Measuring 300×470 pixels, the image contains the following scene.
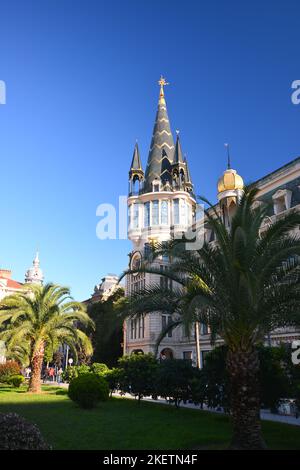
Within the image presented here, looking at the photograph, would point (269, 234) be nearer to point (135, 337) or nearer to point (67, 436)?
point (67, 436)

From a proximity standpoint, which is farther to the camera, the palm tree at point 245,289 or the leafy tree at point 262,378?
the leafy tree at point 262,378

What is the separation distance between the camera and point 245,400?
11875mm

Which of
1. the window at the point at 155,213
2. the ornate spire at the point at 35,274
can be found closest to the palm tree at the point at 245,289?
the window at the point at 155,213

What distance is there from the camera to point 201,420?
17891 mm

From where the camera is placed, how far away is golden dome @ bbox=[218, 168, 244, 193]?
118ft

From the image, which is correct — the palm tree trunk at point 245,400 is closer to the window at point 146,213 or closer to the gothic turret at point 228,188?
the gothic turret at point 228,188

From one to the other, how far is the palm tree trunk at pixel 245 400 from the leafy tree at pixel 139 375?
1249 cm

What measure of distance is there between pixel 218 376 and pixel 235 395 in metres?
6.24

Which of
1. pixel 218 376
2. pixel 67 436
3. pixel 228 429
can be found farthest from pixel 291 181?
pixel 67 436

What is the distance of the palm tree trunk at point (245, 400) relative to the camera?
11602mm

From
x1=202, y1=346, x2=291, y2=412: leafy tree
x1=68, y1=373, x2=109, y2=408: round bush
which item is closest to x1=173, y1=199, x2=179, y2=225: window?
x1=68, y1=373, x2=109, y2=408: round bush

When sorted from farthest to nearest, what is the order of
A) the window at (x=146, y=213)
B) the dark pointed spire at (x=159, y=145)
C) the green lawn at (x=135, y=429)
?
the dark pointed spire at (x=159, y=145) → the window at (x=146, y=213) → the green lawn at (x=135, y=429)

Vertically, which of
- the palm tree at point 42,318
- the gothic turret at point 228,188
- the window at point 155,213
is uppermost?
the window at point 155,213

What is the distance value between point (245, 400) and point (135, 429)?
511 centimetres
